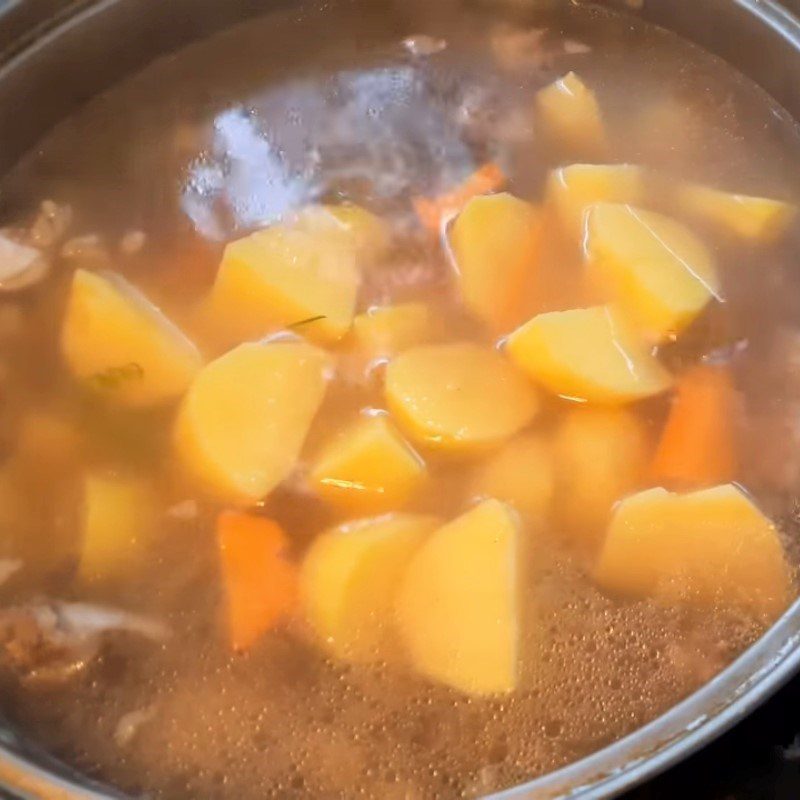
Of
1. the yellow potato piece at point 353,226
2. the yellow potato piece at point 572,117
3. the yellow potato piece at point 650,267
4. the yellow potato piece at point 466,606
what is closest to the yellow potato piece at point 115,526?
the yellow potato piece at point 466,606

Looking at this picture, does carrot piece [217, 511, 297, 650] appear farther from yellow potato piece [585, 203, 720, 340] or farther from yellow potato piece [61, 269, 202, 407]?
yellow potato piece [585, 203, 720, 340]

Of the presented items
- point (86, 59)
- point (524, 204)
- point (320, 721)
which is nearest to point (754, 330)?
point (524, 204)

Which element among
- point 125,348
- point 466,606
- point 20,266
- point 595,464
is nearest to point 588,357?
point 595,464

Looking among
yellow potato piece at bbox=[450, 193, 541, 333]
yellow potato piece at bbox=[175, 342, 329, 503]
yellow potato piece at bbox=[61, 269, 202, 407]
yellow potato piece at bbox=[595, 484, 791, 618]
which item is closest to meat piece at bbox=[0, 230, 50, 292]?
yellow potato piece at bbox=[61, 269, 202, 407]

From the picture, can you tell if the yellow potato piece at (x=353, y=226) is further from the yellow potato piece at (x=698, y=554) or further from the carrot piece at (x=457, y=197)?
the yellow potato piece at (x=698, y=554)

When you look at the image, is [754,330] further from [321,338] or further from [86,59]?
[86,59]
